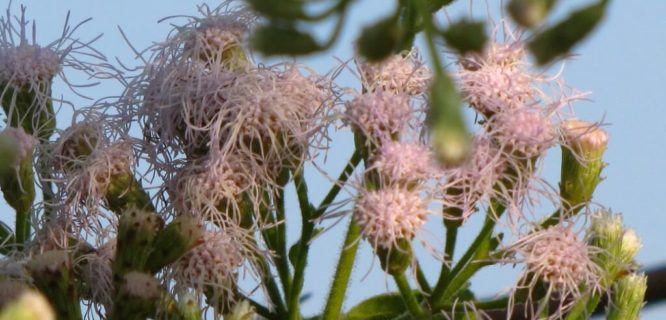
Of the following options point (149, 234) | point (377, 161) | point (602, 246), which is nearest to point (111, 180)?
point (149, 234)

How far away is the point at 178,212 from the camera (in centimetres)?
274

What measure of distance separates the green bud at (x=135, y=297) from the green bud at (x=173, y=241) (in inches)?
2.4

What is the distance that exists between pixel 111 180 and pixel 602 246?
1.13 m

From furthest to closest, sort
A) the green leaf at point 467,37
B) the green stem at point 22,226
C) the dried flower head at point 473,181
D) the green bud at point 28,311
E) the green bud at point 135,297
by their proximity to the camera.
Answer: the green stem at point 22,226
the dried flower head at point 473,181
the green bud at point 135,297
the green bud at point 28,311
the green leaf at point 467,37

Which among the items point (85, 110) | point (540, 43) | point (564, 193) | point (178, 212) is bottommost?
point (540, 43)

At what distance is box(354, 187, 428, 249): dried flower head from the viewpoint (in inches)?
99.3

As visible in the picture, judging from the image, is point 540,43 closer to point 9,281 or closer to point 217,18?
point 9,281

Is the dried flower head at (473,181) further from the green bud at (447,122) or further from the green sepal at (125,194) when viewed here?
the green bud at (447,122)

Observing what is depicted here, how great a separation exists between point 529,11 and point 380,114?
188 centimetres

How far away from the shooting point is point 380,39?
883mm

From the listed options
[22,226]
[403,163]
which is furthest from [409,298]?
[22,226]

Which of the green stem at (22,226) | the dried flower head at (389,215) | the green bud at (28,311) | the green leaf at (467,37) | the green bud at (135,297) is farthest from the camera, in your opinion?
the green stem at (22,226)

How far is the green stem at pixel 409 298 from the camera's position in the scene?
2.49 m

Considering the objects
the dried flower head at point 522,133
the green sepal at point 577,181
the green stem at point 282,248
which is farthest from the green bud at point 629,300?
the green stem at point 282,248
